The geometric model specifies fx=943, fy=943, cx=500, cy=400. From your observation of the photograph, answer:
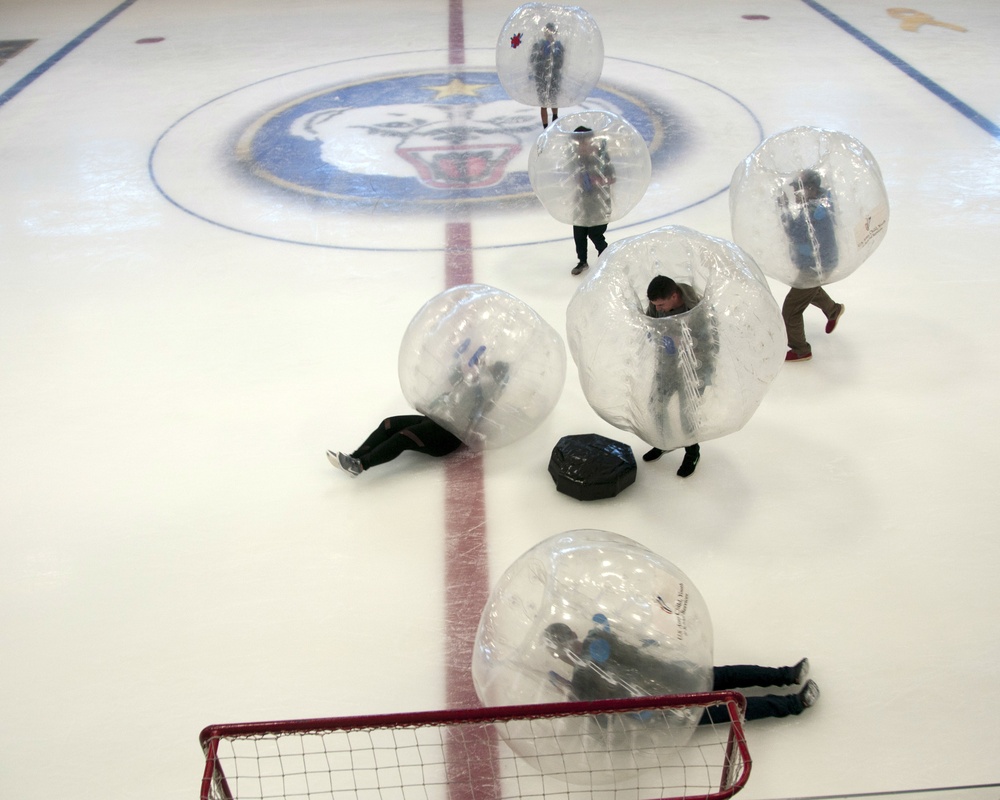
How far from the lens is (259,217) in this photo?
635 centimetres

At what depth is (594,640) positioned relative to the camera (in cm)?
239

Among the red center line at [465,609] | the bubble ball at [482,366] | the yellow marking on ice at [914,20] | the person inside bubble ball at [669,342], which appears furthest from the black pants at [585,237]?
the yellow marking on ice at [914,20]

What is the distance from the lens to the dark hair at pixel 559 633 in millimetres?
2396

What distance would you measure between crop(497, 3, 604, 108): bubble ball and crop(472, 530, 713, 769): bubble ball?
4.76m

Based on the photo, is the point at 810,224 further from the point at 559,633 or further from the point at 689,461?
the point at 559,633

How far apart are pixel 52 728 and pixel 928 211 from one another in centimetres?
555

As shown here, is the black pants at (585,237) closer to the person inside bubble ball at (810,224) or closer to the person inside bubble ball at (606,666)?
the person inside bubble ball at (810,224)

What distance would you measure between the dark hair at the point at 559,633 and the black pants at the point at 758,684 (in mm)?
597

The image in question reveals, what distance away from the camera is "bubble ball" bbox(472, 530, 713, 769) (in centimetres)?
238

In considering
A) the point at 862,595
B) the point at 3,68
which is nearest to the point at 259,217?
the point at 862,595

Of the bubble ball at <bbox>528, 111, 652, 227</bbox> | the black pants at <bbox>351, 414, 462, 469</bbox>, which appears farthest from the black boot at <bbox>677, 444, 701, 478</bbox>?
the bubble ball at <bbox>528, 111, 652, 227</bbox>

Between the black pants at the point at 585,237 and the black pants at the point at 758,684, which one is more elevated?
the black pants at the point at 585,237

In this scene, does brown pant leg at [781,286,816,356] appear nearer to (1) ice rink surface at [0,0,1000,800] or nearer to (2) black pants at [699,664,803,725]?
(1) ice rink surface at [0,0,1000,800]

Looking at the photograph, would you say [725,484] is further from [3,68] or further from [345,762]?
[3,68]
